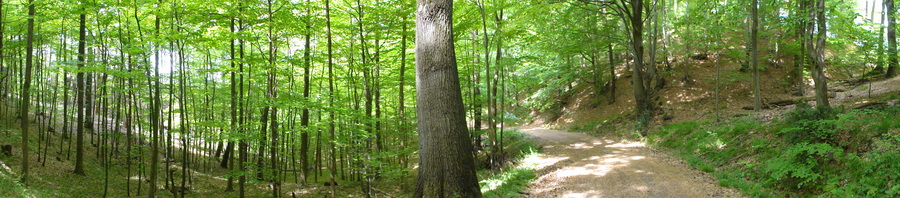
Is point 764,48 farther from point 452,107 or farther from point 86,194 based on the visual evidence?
point 86,194

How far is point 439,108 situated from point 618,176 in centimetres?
441

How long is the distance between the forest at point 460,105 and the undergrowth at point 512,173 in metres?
0.09

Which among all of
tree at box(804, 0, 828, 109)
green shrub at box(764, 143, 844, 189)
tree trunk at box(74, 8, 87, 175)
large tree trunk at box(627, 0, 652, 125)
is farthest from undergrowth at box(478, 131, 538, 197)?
tree trunk at box(74, 8, 87, 175)

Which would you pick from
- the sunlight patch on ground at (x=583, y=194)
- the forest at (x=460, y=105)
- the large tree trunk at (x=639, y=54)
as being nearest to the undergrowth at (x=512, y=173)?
the forest at (x=460, y=105)

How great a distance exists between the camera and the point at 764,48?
17.5 meters

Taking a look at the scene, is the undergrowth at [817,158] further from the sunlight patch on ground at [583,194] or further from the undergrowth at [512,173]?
the undergrowth at [512,173]

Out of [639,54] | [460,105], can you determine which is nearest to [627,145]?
[639,54]

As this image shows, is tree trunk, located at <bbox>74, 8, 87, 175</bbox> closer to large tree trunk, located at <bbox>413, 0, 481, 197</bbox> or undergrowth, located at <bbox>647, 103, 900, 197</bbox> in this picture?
large tree trunk, located at <bbox>413, 0, 481, 197</bbox>

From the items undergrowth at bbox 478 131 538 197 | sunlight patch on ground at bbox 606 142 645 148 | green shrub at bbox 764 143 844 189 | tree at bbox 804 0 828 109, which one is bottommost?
undergrowth at bbox 478 131 538 197

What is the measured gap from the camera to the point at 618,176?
24.1ft

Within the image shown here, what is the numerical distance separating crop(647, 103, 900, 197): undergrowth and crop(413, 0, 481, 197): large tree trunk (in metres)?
4.51

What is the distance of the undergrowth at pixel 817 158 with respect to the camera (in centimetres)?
479

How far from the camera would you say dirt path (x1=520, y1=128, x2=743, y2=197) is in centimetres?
629

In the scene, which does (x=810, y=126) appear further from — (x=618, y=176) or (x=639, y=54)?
(x=639, y=54)
